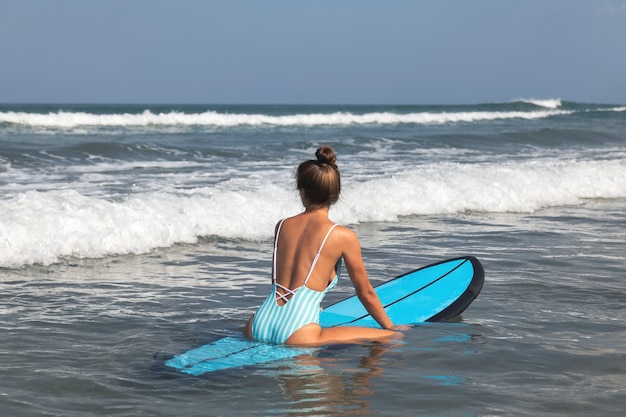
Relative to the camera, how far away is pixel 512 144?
76.5 ft

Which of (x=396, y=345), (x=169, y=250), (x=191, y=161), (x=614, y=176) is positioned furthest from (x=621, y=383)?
(x=191, y=161)

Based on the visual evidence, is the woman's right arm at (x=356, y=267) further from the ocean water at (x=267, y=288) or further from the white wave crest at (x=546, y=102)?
the white wave crest at (x=546, y=102)

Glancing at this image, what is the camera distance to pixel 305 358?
432 centimetres

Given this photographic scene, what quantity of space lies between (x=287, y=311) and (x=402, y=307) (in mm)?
1228

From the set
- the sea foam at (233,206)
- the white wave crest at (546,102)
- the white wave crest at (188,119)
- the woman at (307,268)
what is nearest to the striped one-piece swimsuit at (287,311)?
the woman at (307,268)

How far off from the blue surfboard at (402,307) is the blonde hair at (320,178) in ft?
2.79

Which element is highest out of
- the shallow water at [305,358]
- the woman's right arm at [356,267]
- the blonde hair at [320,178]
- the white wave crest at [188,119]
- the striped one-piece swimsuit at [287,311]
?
the white wave crest at [188,119]

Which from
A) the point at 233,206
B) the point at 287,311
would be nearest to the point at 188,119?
the point at 233,206

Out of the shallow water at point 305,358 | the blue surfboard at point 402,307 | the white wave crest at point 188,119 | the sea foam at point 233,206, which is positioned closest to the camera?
the shallow water at point 305,358

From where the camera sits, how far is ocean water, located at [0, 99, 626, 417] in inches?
150

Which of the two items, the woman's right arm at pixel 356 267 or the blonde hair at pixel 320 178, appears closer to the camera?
the blonde hair at pixel 320 178

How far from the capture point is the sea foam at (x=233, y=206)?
7605mm

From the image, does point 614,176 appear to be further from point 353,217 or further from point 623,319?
point 623,319

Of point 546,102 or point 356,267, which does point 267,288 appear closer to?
point 356,267
